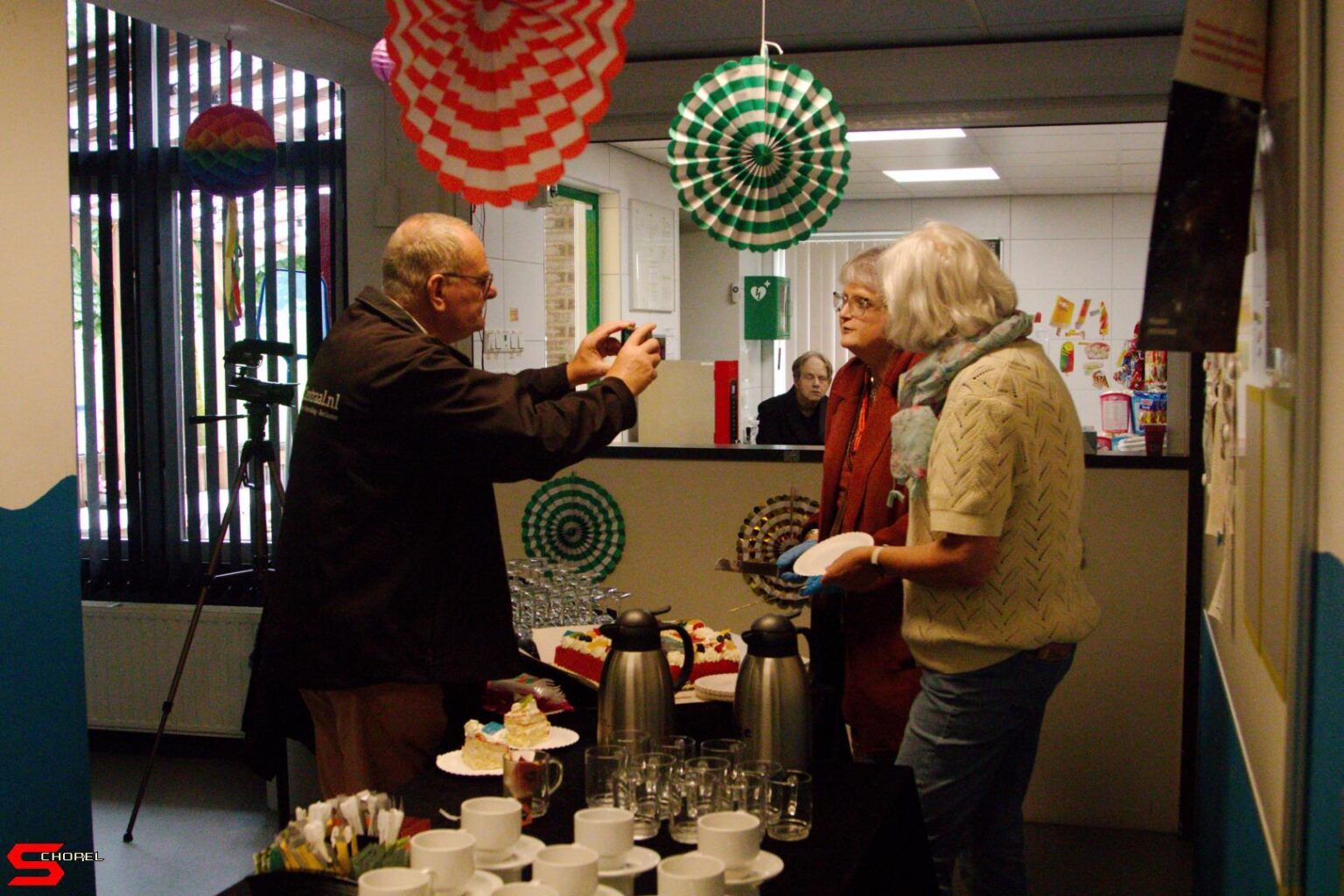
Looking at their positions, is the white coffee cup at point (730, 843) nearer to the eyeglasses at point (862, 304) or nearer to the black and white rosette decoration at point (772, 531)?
the eyeglasses at point (862, 304)

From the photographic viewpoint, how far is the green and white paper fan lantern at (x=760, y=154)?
2.52 meters

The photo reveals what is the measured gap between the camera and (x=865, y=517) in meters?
2.75

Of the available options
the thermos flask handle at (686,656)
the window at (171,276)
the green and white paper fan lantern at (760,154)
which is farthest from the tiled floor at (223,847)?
the green and white paper fan lantern at (760,154)

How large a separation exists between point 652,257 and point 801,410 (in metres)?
1.69

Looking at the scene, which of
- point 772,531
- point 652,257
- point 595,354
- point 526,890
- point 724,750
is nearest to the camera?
point 526,890

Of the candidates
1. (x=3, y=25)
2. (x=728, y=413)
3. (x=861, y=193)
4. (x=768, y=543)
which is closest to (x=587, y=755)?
(x=3, y=25)

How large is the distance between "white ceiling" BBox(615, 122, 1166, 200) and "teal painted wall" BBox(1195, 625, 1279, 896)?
3.40 meters

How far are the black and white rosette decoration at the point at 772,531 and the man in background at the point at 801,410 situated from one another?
53.1 inches

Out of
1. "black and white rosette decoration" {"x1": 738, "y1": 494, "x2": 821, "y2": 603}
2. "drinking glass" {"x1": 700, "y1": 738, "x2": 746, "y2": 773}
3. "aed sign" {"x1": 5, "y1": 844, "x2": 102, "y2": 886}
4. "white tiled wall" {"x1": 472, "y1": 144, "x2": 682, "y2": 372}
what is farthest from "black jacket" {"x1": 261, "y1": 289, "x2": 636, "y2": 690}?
"white tiled wall" {"x1": 472, "y1": 144, "x2": 682, "y2": 372}

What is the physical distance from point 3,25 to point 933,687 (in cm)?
222

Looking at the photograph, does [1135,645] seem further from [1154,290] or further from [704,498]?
[1154,290]

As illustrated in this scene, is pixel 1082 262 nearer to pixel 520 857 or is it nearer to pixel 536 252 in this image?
pixel 536 252

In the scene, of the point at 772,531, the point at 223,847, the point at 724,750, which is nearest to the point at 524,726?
the point at 724,750

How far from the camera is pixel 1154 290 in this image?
1.53 meters
